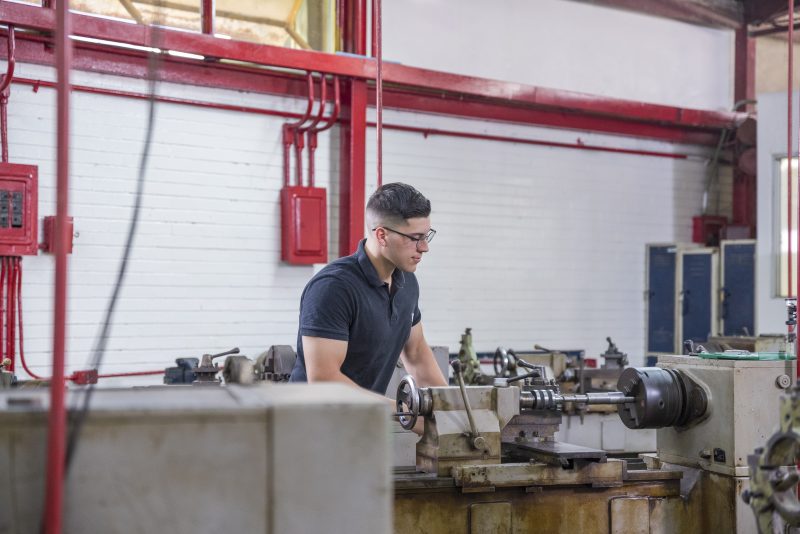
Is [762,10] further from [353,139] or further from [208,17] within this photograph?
[208,17]

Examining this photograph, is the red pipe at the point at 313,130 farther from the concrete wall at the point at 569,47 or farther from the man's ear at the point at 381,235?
the man's ear at the point at 381,235

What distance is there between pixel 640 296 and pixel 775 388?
195 inches

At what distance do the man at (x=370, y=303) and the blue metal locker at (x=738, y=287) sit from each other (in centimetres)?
477

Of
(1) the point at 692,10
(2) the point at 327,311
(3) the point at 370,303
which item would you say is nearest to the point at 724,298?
(1) the point at 692,10

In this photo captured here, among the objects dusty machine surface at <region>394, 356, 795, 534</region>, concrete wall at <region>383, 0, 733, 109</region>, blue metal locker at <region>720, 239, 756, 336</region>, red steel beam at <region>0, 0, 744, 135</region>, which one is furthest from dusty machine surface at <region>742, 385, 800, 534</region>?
blue metal locker at <region>720, 239, 756, 336</region>

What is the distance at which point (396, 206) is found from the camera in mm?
2416

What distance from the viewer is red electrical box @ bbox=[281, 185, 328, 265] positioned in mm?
5402

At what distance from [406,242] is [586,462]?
76cm

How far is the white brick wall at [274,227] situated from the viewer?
4.92 m

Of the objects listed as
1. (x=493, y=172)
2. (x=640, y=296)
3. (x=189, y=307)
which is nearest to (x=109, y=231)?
(x=189, y=307)

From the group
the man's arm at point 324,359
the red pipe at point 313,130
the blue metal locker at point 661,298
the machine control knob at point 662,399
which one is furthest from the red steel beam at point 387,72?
the machine control knob at point 662,399

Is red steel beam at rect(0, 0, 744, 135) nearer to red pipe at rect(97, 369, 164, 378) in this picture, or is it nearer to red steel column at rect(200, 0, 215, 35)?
red steel column at rect(200, 0, 215, 35)

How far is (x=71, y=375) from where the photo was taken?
15.5 ft

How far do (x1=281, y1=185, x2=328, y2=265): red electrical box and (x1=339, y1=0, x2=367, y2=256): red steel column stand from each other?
0.60ft
